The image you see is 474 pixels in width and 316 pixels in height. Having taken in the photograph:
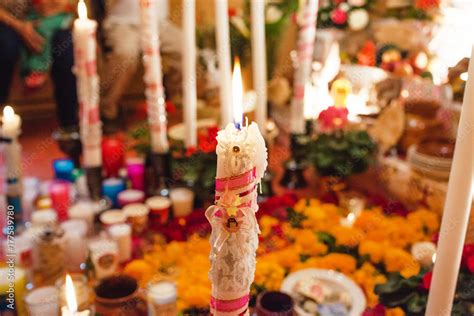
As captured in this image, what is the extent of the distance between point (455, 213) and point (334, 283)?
0.43m

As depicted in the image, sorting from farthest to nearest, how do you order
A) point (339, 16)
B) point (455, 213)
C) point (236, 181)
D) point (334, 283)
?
point (339, 16) < point (334, 283) < point (455, 213) < point (236, 181)

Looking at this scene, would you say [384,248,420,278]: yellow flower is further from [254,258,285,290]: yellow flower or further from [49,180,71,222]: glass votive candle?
[49,180,71,222]: glass votive candle

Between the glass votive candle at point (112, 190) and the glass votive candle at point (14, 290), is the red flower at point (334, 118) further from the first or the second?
the glass votive candle at point (14, 290)

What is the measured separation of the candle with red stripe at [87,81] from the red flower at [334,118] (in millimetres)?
692

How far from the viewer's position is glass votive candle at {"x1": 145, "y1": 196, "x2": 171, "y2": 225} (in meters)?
1.40

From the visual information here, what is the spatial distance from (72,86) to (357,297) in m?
1.74

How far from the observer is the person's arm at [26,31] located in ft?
7.36

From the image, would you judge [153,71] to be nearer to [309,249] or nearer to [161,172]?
[161,172]

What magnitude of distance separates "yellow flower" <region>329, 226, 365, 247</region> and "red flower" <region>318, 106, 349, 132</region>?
1.29 ft

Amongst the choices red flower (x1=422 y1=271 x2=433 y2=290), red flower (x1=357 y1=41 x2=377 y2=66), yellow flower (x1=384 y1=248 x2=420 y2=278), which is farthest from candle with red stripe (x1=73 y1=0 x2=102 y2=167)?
red flower (x1=357 y1=41 x2=377 y2=66)

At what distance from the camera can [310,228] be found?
1.38 m

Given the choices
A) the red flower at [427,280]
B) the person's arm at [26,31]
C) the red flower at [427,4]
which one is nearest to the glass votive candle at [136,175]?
the red flower at [427,280]

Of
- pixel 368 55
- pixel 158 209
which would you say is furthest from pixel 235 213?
pixel 368 55

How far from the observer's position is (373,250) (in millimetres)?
1210
